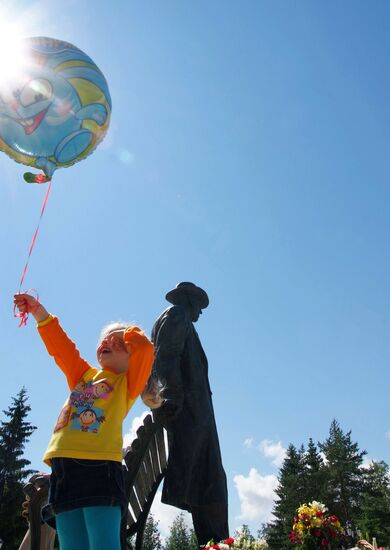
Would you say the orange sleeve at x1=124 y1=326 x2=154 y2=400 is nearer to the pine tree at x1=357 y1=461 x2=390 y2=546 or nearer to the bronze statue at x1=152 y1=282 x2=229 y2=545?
the bronze statue at x1=152 y1=282 x2=229 y2=545

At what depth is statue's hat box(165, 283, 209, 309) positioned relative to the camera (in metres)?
5.89

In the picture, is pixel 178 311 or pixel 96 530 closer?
pixel 96 530

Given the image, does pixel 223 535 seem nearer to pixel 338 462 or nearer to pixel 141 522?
pixel 141 522

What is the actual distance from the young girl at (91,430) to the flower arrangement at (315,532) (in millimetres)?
2566

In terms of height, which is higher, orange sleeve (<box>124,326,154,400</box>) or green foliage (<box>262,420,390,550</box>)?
green foliage (<box>262,420,390,550</box>)

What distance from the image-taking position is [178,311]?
537 centimetres

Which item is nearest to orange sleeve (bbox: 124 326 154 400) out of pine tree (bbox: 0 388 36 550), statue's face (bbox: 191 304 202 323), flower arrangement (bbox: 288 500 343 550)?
flower arrangement (bbox: 288 500 343 550)

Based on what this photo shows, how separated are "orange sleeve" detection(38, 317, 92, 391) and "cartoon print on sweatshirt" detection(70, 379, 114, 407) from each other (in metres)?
0.16

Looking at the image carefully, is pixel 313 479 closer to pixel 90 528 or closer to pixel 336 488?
pixel 336 488

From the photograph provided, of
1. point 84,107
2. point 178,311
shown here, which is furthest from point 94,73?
point 178,311

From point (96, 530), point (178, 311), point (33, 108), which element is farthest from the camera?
point (178, 311)

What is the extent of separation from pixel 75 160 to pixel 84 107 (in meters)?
0.44

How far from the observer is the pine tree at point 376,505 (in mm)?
40562

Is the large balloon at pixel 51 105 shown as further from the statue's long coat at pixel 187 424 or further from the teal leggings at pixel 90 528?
the teal leggings at pixel 90 528
